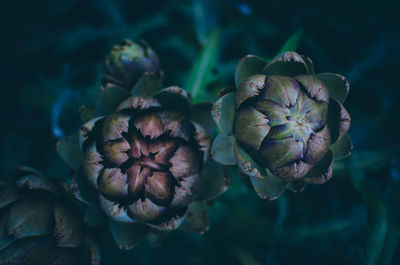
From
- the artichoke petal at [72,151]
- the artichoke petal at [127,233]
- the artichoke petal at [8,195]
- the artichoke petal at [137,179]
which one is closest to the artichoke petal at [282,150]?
the artichoke petal at [137,179]

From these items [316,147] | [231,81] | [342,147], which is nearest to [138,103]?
[316,147]

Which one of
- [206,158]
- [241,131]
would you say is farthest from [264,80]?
[206,158]

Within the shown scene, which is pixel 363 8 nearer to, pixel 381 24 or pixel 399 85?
pixel 381 24

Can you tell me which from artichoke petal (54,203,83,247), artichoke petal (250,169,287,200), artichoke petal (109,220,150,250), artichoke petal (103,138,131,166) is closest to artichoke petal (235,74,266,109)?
artichoke petal (250,169,287,200)

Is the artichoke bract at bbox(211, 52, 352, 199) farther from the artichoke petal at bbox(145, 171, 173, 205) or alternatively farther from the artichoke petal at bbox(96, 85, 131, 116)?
the artichoke petal at bbox(96, 85, 131, 116)

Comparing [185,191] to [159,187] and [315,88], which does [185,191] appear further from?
[315,88]

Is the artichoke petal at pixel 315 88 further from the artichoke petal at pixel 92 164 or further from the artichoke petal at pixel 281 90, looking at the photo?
the artichoke petal at pixel 92 164
